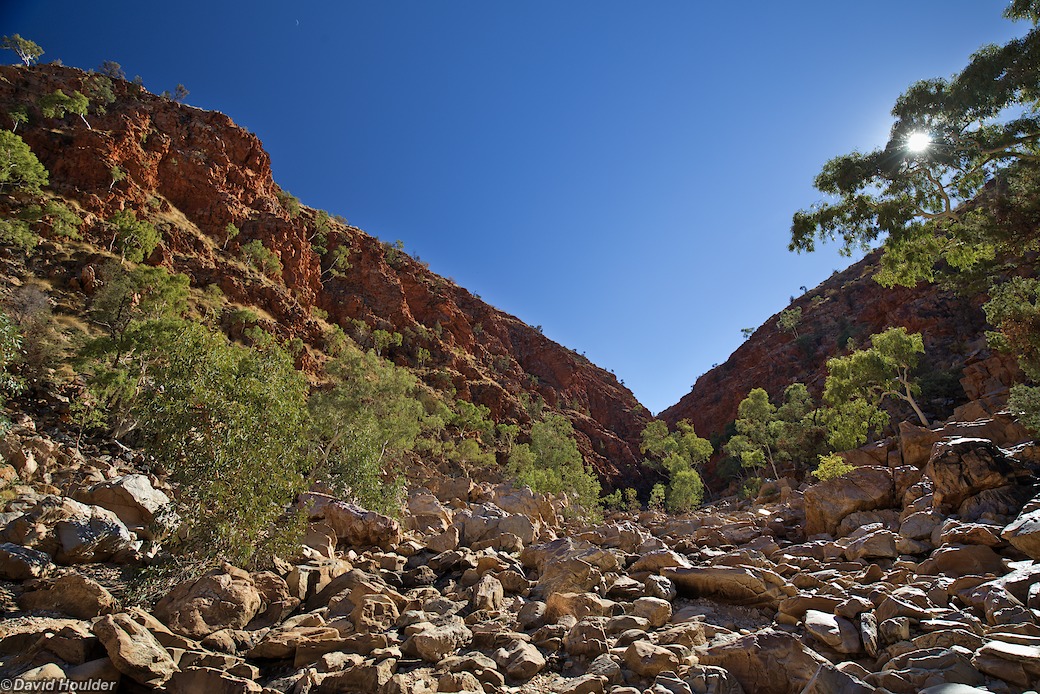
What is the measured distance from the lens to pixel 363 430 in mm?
21969

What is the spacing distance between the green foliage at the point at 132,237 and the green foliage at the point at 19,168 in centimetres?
457

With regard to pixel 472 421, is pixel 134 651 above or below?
below

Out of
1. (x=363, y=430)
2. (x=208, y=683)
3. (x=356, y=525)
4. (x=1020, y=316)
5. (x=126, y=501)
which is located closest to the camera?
(x=208, y=683)

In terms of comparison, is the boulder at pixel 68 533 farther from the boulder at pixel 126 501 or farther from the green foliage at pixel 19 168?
the green foliage at pixel 19 168

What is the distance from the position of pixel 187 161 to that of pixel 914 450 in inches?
2350

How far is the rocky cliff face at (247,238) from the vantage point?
3897cm

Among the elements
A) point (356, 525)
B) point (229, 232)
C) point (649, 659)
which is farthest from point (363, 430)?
point (229, 232)

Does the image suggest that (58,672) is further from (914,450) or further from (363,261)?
(363,261)

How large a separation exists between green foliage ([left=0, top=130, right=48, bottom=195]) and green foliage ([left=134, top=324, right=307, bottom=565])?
34.8 m

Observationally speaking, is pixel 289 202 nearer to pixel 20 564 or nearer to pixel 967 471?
pixel 20 564

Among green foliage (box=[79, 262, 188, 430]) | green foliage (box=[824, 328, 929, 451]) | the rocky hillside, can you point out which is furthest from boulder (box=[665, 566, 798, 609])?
green foliage (box=[824, 328, 929, 451])

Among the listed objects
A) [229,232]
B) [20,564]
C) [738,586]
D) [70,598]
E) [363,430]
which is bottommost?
[738,586]

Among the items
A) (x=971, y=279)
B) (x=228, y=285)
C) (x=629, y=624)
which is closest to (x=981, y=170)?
(x=971, y=279)

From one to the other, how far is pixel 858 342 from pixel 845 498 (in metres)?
56.8
